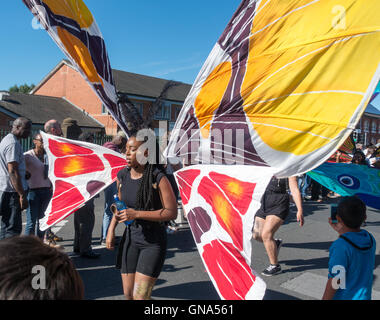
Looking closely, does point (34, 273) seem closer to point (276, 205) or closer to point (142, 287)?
point (142, 287)

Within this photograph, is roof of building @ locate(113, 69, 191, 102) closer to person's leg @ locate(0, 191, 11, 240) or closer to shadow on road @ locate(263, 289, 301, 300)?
person's leg @ locate(0, 191, 11, 240)

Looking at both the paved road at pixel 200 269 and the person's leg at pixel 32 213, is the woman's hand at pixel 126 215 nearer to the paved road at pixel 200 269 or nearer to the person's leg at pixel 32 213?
the paved road at pixel 200 269

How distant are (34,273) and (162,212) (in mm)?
1744

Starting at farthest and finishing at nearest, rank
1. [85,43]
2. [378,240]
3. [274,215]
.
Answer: [378,240] < [274,215] < [85,43]

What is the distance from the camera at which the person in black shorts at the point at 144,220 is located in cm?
259

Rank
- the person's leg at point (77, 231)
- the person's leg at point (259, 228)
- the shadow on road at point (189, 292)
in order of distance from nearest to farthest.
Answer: the shadow on road at point (189, 292), the person's leg at point (259, 228), the person's leg at point (77, 231)

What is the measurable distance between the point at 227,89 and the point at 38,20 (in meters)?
1.72

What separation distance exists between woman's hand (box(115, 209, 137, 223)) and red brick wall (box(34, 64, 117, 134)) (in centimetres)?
2990

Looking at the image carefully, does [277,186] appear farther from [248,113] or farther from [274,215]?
[248,113]

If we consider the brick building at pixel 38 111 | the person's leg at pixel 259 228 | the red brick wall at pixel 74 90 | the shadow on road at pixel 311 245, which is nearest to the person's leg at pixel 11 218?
the person's leg at pixel 259 228

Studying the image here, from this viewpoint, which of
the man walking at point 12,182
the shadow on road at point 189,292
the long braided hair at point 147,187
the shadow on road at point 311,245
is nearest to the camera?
the long braided hair at point 147,187

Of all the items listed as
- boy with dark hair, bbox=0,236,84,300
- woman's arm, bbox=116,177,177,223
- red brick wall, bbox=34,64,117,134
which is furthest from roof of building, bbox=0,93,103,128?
boy with dark hair, bbox=0,236,84,300

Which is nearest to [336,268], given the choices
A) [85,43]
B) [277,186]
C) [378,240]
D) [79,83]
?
[277,186]

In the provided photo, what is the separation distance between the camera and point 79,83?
112 feet
